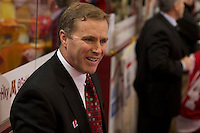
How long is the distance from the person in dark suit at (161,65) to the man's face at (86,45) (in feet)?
5.61

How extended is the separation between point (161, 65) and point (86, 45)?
178 cm

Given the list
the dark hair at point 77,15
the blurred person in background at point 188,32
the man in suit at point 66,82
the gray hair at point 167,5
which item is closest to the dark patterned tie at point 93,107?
the man in suit at point 66,82

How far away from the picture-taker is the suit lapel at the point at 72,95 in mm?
1438

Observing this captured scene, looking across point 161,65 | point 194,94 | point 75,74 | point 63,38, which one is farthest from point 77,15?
point 194,94

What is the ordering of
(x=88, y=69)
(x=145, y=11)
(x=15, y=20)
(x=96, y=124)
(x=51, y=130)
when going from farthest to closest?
(x=145, y=11)
(x=15, y=20)
(x=96, y=124)
(x=88, y=69)
(x=51, y=130)

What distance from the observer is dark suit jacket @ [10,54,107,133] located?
50.3 inches

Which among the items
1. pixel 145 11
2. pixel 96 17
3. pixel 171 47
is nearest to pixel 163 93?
pixel 171 47

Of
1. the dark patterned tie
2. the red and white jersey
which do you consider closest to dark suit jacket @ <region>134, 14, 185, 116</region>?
the red and white jersey

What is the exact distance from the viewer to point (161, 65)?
307cm

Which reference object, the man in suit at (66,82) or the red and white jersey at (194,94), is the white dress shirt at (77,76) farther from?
the red and white jersey at (194,94)

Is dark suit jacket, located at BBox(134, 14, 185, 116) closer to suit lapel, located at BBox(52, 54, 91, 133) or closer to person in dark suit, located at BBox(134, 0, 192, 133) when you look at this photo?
person in dark suit, located at BBox(134, 0, 192, 133)

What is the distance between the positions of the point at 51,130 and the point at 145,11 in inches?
142

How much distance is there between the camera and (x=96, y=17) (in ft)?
4.57

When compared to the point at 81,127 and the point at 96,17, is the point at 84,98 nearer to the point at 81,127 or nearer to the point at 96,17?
the point at 81,127
